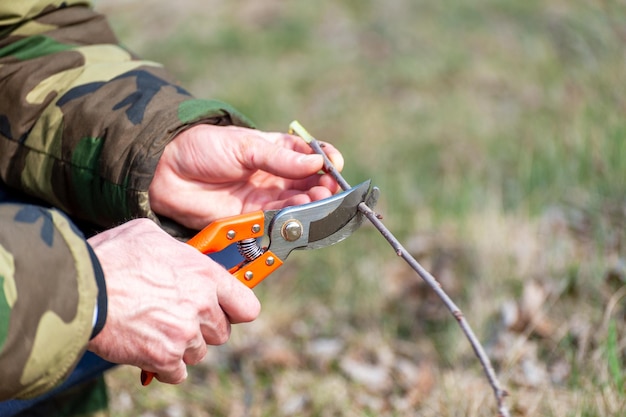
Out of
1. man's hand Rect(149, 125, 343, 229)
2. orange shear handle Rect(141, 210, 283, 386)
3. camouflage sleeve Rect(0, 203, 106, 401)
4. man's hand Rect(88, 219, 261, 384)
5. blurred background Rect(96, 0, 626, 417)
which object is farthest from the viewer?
blurred background Rect(96, 0, 626, 417)

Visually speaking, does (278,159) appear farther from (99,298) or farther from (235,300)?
(99,298)

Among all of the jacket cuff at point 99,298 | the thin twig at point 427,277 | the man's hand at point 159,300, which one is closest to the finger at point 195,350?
the man's hand at point 159,300

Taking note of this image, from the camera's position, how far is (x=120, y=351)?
4.46 ft

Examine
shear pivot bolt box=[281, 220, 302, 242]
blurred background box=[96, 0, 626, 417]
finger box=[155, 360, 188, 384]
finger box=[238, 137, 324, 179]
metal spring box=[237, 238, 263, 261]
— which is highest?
finger box=[238, 137, 324, 179]

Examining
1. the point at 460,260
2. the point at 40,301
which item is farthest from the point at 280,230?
the point at 460,260

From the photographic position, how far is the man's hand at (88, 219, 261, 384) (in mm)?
1335

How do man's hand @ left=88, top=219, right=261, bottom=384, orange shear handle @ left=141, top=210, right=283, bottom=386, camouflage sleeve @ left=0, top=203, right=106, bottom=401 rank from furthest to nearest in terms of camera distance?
orange shear handle @ left=141, top=210, right=283, bottom=386
man's hand @ left=88, top=219, right=261, bottom=384
camouflage sleeve @ left=0, top=203, right=106, bottom=401

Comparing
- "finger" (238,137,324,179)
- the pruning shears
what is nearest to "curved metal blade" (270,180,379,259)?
the pruning shears

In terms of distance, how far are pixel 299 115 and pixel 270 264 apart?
4.64 m

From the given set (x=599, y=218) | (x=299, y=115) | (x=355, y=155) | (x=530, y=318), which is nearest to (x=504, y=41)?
(x=299, y=115)

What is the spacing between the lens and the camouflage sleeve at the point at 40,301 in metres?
1.18

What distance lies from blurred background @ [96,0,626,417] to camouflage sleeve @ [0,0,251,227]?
0.93m

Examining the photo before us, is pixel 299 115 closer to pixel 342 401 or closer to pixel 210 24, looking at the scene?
pixel 210 24

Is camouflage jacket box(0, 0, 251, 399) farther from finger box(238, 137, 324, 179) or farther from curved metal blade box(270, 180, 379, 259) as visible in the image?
curved metal blade box(270, 180, 379, 259)
